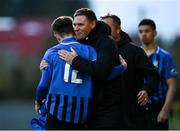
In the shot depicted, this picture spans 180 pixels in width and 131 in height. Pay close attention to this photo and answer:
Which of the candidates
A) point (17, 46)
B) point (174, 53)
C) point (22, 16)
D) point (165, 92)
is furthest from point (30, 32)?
point (165, 92)

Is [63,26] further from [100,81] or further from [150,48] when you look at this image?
[150,48]

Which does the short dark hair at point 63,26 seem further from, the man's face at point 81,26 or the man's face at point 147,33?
the man's face at point 147,33

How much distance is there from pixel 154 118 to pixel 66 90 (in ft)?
7.84

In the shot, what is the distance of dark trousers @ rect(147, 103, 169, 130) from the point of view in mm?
8920

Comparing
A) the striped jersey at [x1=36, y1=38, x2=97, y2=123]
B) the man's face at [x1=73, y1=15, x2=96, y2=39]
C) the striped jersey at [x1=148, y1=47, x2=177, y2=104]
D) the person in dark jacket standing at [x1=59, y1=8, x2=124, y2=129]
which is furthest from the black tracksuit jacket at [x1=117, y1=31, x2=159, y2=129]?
the striped jersey at [x1=36, y1=38, x2=97, y2=123]

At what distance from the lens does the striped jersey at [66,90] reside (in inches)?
271

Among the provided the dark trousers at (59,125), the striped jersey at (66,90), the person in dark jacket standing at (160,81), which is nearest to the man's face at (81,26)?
the striped jersey at (66,90)

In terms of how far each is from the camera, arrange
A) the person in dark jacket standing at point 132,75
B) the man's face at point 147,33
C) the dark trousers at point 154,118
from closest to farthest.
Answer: the person in dark jacket standing at point 132,75 < the dark trousers at point 154,118 < the man's face at point 147,33

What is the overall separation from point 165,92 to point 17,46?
2991 centimetres

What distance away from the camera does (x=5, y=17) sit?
4166 centimetres

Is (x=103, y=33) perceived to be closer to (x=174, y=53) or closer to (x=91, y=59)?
(x=91, y=59)

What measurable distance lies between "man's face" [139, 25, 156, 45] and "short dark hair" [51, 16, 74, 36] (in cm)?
251

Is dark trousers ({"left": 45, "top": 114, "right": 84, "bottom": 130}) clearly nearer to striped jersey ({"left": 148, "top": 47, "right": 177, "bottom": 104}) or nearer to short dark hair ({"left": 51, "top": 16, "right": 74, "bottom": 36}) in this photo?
short dark hair ({"left": 51, "top": 16, "right": 74, "bottom": 36})

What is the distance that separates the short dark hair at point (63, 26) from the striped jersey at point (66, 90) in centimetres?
21
